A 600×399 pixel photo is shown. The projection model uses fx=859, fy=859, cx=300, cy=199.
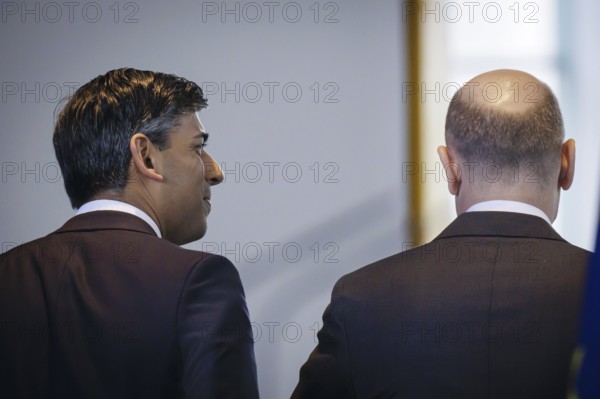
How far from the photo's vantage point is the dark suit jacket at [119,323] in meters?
1.41

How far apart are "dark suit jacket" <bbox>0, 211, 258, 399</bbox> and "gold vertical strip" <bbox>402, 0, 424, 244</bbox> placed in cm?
A: 167

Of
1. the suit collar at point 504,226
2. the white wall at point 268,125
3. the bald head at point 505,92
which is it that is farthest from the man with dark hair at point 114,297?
the white wall at point 268,125

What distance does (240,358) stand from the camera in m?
1.51

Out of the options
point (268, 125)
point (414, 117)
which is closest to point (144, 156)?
point (268, 125)

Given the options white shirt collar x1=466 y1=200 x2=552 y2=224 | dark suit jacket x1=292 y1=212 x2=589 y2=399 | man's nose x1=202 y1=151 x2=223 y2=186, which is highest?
man's nose x1=202 y1=151 x2=223 y2=186

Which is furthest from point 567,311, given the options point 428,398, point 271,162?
point 271,162

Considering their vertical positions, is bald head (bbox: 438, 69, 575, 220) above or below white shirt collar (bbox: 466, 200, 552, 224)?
above

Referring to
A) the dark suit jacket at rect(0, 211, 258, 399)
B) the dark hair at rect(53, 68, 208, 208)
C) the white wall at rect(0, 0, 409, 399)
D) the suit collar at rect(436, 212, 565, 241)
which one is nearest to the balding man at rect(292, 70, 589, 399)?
the suit collar at rect(436, 212, 565, 241)

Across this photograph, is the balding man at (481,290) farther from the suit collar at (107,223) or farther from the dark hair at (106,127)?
the dark hair at (106,127)

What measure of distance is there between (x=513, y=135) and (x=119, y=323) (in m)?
0.72

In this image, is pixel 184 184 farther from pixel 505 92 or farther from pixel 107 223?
pixel 505 92

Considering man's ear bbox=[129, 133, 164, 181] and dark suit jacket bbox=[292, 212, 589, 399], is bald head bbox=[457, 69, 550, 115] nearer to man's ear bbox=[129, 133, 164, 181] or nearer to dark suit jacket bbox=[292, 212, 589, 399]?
dark suit jacket bbox=[292, 212, 589, 399]

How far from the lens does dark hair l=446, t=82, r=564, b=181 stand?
142 cm

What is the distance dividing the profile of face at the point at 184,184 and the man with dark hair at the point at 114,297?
0.16 ft
